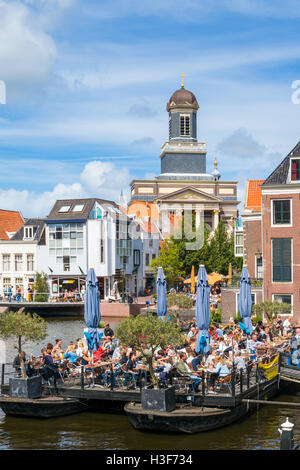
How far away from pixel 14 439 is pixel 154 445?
3.81m

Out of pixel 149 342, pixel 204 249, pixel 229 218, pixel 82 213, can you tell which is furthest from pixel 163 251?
pixel 149 342

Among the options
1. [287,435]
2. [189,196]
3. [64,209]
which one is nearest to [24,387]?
[287,435]

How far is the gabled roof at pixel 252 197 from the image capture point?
46.8 metres

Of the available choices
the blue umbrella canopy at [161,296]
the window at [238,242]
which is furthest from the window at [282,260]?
the window at [238,242]

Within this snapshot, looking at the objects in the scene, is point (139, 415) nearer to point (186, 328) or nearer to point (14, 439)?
point (14, 439)

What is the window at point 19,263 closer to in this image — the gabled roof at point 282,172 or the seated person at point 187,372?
the gabled roof at point 282,172

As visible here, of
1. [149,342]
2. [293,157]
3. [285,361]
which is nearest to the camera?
[149,342]

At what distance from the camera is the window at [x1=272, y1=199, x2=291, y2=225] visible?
37062mm

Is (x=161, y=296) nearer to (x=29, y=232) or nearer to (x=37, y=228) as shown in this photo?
(x=37, y=228)

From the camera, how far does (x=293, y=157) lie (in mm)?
37000

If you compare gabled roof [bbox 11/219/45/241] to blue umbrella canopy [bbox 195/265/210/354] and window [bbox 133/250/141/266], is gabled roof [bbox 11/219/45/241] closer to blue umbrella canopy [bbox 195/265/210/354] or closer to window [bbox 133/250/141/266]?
window [bbox 133/250/141/266]

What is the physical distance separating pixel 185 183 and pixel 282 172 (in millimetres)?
58699
